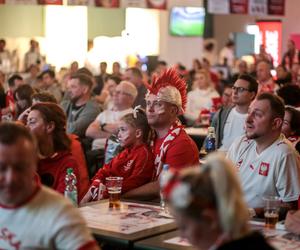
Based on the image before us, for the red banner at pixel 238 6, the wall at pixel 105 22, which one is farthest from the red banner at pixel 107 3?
the wall at pixel 105 22

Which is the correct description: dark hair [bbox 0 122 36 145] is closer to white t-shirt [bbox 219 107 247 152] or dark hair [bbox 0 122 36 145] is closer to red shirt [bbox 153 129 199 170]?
red shirt [bbox 153 129 199 170]

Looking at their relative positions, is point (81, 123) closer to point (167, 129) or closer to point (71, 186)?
point (167, 129)

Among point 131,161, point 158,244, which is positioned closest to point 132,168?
point 131,161

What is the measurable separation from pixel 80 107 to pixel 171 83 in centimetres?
334

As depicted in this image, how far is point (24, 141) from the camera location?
7.69 ft

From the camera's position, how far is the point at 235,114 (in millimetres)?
7383

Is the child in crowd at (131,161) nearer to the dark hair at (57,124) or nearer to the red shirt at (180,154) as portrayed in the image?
the red shirt at (180,154)

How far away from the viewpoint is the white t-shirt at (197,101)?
11312 mm

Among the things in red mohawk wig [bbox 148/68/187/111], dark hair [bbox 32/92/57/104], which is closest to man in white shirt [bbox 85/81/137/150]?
dark hair [bbox 32/92/57/104]

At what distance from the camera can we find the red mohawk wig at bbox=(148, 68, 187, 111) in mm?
5164

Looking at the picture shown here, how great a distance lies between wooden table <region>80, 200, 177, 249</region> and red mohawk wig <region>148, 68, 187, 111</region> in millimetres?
1070

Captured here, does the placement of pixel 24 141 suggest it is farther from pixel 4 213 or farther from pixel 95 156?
pixel 95 156

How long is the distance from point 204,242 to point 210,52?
20949 millimetres

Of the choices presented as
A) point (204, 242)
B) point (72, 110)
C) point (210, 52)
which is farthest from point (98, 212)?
point (210, 52)
